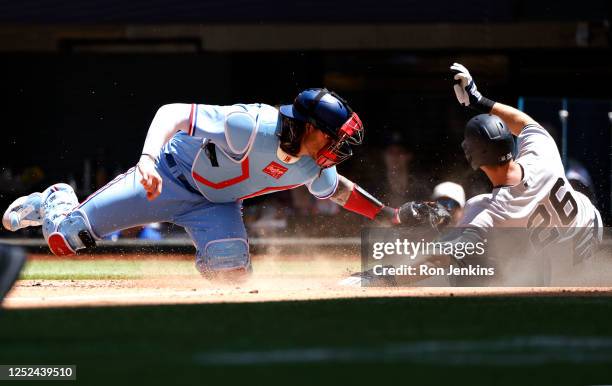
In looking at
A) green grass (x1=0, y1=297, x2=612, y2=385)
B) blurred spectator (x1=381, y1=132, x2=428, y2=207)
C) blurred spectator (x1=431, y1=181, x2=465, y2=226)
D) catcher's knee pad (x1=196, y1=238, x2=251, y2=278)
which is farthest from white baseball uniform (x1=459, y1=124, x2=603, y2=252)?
blurred spectator (x1=381, y1=132, x2=428, y2=207)

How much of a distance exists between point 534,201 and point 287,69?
8.86 meters

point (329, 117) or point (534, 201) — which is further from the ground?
point (329, 117)

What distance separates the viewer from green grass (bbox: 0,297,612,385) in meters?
3.80

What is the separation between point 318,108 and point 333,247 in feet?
18.8

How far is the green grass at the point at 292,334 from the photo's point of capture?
3.80 metres

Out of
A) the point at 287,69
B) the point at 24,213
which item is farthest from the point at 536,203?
the point at 287,69

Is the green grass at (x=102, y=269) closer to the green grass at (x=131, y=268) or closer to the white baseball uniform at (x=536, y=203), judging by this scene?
the green grass at (x=131, y=268)

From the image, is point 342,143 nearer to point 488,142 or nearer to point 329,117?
point 329,117

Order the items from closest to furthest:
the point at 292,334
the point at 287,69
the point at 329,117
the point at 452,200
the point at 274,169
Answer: the point at 292,334
the point at 329,117
the point at 274,169
the point at 452,200
the point at 287,69

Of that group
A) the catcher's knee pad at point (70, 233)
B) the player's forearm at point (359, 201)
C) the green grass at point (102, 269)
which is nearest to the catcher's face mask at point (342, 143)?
the player's forearm at point (359, 201)

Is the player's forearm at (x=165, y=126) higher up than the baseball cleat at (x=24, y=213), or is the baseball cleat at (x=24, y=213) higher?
the player's forearm at (x=165, y=126)

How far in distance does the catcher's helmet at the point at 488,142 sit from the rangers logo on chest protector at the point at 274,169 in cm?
140

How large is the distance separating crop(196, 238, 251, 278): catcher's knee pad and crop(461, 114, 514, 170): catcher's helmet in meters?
1.71

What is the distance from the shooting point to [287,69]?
15906 millimetres
